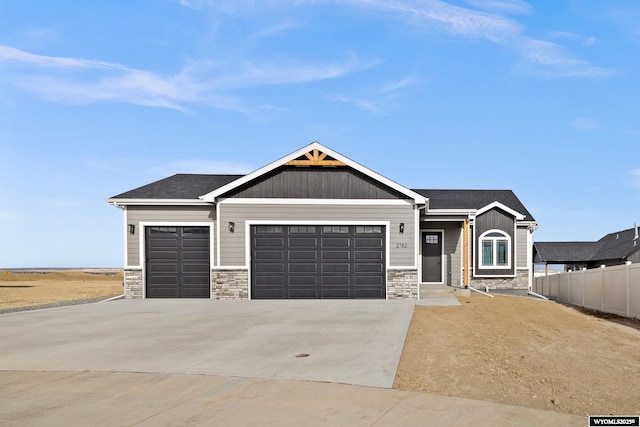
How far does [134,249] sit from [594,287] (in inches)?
664

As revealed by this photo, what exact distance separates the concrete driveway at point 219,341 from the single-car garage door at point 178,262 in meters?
3.24

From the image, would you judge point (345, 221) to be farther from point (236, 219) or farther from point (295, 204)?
point (236, 219)

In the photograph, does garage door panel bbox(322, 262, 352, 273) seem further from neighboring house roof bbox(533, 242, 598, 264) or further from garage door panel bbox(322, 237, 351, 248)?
neighboring house roof bbox(533, 242, 598, 264)

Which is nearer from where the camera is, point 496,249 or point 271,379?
point 271,379

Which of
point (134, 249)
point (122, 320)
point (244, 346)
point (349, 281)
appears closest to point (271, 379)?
point (244, 346)

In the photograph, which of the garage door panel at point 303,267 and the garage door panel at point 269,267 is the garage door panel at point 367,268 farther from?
the garage door panel at point 269,267

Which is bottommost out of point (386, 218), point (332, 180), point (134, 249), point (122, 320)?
point (122, 320)

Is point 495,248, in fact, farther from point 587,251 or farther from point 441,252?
point 587,251

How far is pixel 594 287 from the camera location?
1722cm

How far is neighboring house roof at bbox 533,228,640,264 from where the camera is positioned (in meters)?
40.4

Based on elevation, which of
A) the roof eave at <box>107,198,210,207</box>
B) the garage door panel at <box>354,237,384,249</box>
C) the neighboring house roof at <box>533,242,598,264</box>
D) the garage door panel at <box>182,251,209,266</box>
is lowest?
the neighboring house roof at <box>533,242,598,264</box>

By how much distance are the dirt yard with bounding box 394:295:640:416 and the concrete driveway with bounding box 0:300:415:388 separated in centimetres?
56

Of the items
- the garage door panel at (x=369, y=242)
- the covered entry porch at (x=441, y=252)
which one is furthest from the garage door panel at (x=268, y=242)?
the covered entry porch at (x=441, y=252)

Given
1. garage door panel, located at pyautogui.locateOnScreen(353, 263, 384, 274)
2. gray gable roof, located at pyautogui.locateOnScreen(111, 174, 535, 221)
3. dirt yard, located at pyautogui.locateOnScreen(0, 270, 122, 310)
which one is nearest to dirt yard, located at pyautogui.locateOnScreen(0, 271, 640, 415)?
garage door panel, located at pyautogui.locateOnScreen(353, 263, 384, 274)
